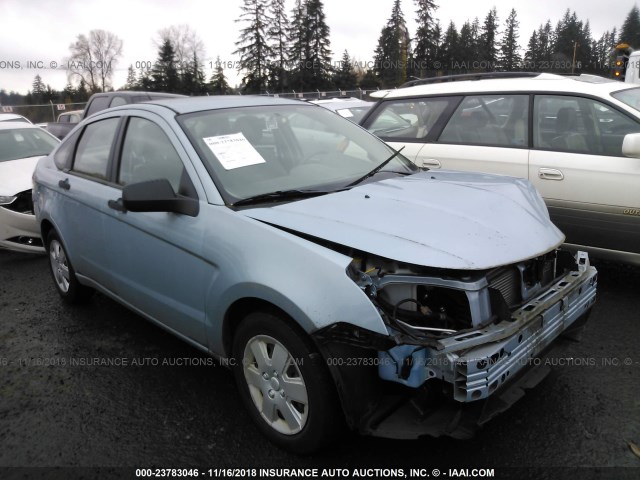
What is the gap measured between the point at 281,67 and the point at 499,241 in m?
57.3

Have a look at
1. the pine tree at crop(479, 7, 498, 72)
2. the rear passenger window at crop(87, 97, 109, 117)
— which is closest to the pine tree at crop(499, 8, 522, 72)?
the pine tree at crop(479, 7, 498, 72)

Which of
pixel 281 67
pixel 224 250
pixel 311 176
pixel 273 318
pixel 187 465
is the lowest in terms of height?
pixel 187 465

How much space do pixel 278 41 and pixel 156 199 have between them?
192 ft

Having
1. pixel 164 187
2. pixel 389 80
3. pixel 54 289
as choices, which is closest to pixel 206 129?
pixel 164 187

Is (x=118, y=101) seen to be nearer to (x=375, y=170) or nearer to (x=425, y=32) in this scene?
(x=375, y=170)

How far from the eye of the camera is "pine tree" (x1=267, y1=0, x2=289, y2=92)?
5528 centimetres

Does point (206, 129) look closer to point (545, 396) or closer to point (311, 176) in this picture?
point (311, 176)

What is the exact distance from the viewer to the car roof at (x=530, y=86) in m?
4.50

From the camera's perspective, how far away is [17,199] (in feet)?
20.2

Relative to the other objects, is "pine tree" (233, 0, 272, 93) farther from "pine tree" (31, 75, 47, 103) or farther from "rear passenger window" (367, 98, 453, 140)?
"rear passenger window" (367, 98, 453, 140)

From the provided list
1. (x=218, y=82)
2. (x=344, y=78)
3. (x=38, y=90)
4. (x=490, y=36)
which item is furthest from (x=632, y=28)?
(x=38, y=90)

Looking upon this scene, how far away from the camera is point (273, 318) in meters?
2.46

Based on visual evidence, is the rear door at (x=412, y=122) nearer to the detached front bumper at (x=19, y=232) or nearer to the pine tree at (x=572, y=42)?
the detached front bumper at (x=19, y=232)

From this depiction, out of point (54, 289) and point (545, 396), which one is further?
point (54, 289)
